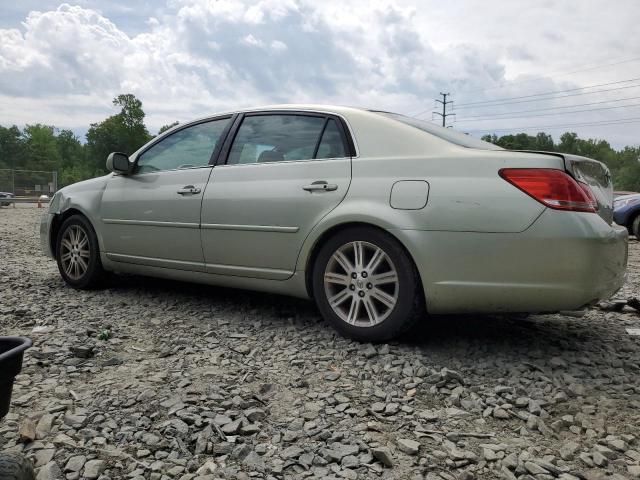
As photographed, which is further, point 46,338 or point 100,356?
point 46,338

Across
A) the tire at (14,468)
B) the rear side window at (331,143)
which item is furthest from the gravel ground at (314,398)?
the rear side window at (331,143)

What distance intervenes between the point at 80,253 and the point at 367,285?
305cm

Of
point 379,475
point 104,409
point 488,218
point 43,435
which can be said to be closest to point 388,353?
point 488,218

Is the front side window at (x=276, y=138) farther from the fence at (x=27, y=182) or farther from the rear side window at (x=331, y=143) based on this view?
the fence at (x=27, y=182)

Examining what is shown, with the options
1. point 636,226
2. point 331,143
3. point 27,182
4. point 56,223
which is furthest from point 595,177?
point 27,182

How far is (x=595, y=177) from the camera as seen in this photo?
3.23 m

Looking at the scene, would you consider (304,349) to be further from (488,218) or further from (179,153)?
(179,153)

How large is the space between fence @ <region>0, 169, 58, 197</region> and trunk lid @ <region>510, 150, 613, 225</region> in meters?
27.0

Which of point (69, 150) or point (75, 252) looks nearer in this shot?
point (75, 252)

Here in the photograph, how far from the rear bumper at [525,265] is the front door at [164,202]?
5.95 ft

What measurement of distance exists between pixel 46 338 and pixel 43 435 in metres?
1.42

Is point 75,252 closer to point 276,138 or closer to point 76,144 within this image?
point 276,138

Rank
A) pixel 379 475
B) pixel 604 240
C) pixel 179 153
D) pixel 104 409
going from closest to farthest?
pixel 379 475
pixel 104 409
pixel 604 240
pixel 179 153

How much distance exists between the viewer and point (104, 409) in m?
2.56
